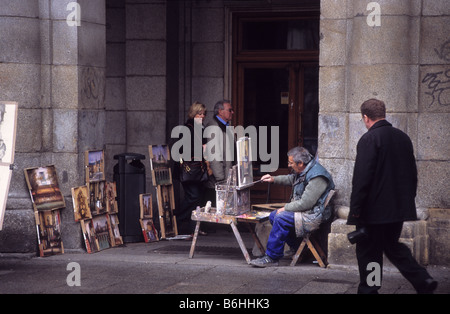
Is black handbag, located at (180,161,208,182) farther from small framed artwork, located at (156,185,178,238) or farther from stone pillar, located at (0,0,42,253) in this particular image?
stone pillar, located at (0,0,42,253)

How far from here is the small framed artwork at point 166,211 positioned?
11.0m

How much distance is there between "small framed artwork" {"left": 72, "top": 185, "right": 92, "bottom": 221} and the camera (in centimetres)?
983

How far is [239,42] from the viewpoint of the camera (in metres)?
12.4

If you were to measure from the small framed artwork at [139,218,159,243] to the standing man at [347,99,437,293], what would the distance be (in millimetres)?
4224

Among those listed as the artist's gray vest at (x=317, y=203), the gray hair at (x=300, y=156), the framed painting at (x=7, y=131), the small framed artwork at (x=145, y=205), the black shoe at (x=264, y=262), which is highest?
the framed painting at (x=7, y=131)

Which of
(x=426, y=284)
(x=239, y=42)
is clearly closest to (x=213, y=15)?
(x=239, y=42)

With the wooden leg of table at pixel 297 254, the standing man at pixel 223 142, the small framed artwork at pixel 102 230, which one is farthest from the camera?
the standing man at pixel 223 142

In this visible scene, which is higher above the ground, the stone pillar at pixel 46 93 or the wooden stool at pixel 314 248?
Answer: the stone pillar at pixel 46 93

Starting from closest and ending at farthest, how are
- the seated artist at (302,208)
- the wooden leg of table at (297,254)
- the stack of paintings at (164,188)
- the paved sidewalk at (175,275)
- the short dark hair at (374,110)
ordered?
the short dark hair at (374,110) → the paved sidewalk at (175,275) → the seated artist at (302,208) → the wooden leg of table at (297,254) → the stack of paintings at (164,188)

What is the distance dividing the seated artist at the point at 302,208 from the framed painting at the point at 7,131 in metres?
2.80

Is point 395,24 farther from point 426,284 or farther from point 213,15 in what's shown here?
point 213,15

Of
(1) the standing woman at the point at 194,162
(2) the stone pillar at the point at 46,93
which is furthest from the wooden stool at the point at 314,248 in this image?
(2) the stone pillar at the point at 46,93

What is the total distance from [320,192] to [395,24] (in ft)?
6.42

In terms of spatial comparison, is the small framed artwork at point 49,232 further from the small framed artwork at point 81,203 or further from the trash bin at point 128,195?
the trash bin at point 128,195
